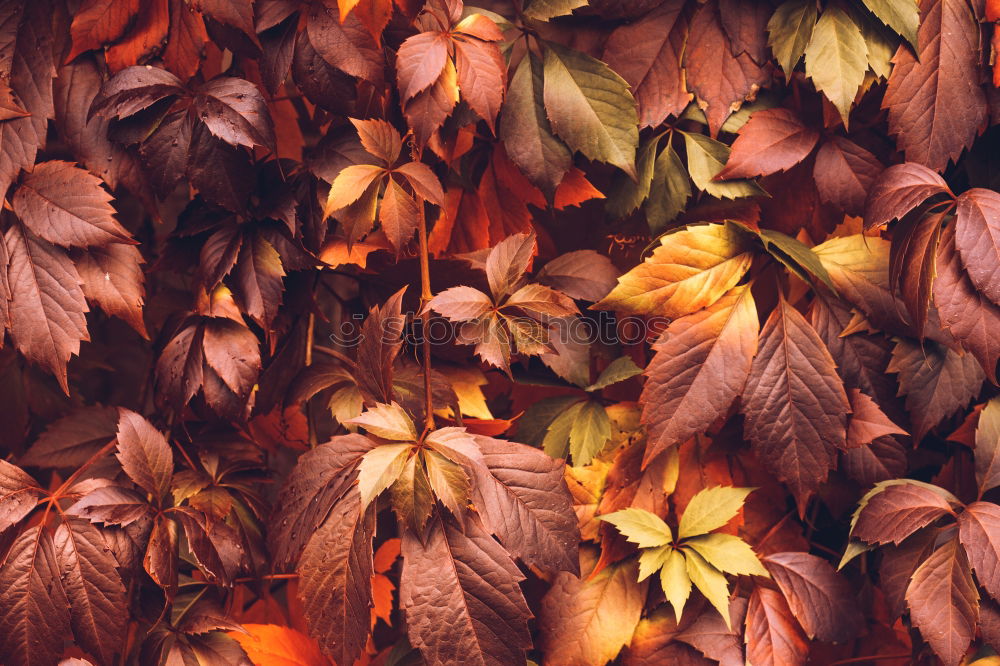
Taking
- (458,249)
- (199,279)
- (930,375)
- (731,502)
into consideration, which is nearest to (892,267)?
(930,375)

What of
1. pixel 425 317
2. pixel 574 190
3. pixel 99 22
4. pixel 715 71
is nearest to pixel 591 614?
pixel 425 317

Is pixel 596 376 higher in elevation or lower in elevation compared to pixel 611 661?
higher

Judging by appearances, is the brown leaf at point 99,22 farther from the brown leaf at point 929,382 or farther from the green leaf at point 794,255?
the brown leaf at point 929,382

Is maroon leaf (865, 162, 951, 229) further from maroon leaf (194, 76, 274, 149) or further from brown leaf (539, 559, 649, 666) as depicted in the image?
maroon leaf (194, 76, 274, 149)

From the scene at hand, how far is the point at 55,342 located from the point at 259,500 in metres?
0.31

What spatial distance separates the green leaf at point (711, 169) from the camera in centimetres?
97

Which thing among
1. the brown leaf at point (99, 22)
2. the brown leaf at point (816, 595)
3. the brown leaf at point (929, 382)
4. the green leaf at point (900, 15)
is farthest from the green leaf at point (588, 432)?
the brown leaf at point (99, 22)

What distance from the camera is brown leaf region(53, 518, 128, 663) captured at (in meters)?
0.85

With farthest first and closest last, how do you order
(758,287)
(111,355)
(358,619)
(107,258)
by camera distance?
(111,355) → (758,287) → (107,258) → (358,619)

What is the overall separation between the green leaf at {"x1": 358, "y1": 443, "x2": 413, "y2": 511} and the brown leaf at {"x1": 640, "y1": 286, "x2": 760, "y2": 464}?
0.30 meters

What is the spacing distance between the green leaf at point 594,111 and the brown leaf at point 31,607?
0.77 metres

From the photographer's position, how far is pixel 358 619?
84 cm

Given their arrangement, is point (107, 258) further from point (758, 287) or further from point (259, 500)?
point (758, 287)

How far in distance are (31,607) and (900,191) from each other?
42.1 inches
